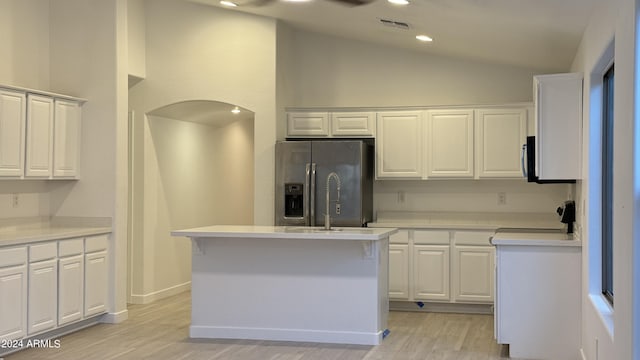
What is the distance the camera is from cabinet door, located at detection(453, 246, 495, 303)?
266 inches

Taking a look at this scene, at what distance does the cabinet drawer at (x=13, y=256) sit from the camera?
192 inches

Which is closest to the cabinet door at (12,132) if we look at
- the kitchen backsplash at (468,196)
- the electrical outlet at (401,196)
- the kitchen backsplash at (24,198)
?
the kitchen backsplash at (24,198)

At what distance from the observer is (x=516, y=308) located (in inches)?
195

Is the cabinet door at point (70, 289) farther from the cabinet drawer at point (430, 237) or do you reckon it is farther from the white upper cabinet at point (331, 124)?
the cabinet drawer at point (430, 237)

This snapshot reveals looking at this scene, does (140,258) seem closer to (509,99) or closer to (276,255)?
(276,255)

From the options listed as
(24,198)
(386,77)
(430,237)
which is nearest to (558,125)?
(430,237)

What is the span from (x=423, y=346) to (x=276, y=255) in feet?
4.49

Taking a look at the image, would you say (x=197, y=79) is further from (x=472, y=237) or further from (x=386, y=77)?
(x=472, y=237)

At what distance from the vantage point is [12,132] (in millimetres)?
5480

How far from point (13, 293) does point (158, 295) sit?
268 centimetres

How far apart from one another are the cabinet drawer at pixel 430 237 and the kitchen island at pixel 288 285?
1.29 metres

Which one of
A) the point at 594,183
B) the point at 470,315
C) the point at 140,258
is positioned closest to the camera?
the point at 594,183

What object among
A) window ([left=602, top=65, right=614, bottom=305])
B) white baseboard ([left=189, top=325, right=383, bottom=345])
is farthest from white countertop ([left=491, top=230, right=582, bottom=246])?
white baseboard ([left=189, top=325, right=383, bottom=345])

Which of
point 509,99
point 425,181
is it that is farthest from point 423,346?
point 509,99
